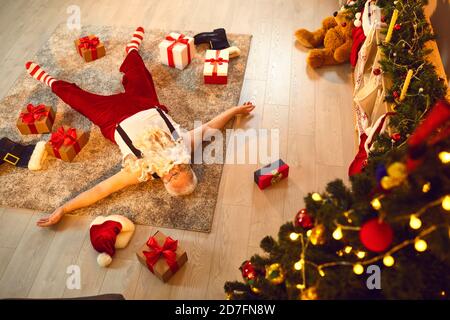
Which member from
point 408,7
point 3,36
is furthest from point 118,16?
point 408,7

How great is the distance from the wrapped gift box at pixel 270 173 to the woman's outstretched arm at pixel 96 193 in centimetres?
71

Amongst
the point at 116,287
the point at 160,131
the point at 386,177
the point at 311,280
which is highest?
the point at 386,177

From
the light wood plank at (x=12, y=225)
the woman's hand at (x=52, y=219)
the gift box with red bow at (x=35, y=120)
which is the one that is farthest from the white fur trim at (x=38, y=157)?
the woman's hand at (x=52, y=219)

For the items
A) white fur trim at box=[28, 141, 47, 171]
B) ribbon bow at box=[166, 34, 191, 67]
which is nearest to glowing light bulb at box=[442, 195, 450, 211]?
white fur trim at box=[28, 141, 47, 171]

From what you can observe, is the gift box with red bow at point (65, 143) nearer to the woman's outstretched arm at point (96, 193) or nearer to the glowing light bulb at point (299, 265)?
the woman's outstretched arm at point (96, 193)

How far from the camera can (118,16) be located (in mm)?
3619

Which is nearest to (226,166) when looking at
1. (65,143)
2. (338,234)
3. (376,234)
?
(65,143)

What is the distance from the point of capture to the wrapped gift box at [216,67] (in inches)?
114

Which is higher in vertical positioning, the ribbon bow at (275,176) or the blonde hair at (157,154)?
the blonde hair at (157,154)

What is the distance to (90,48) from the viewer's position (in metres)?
3.10

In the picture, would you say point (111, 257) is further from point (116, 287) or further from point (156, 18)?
point (156, 18)

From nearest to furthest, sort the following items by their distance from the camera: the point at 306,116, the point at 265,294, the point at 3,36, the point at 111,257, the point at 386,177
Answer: the point at 386,177 < the point at 265,294 < the point at 111,257 < the point at 306,116 < the point at 3,36

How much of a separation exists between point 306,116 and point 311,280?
170 cm

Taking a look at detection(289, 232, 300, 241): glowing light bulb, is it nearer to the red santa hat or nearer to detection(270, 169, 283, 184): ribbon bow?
detection(270, 169, 283, 184): ribbon bow
